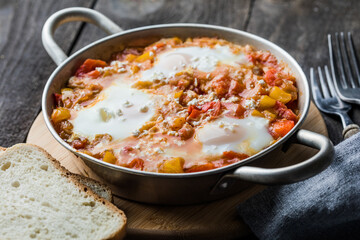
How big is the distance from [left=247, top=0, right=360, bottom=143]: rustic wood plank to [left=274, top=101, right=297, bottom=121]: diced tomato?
4.58ft

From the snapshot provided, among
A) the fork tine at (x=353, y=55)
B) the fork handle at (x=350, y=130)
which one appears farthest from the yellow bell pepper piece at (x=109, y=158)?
the fork tine at (x=353, y=55)

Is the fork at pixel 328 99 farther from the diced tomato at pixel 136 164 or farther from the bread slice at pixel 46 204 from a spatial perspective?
the bread slice at pixel 46 204

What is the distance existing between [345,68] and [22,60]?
10.8 feet

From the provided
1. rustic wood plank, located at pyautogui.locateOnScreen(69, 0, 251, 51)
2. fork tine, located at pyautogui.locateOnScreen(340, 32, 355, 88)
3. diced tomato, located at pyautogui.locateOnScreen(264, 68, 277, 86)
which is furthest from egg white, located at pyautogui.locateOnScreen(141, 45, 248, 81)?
rustic wood plank, located at pyautogui.locateOnScreen(69, 0, 251, 51)

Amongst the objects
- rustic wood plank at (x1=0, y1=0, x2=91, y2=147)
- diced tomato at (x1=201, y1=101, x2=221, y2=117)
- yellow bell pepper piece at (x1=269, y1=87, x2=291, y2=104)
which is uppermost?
yellow bell pepper piece at (x1=269, y1=87, x2=291, y2=104)

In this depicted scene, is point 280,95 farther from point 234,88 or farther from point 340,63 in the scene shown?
point 340,63

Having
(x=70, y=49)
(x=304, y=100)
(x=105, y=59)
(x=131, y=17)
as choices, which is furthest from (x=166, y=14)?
(x=304, y=100)

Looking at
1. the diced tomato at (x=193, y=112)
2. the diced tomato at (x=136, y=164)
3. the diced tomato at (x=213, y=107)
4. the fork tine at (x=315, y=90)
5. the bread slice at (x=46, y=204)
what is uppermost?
the diced tomato at (x=213, y=107)

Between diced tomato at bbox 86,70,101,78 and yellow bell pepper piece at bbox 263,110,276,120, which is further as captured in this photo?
diced tomato at bbox 86,70,101,78

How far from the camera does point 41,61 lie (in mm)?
5215

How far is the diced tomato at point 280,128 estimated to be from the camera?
3.47m

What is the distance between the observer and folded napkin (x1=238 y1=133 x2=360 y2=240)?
10.1 ft

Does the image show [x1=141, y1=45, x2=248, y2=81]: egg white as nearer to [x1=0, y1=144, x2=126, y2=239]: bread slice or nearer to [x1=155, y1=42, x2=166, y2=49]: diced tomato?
[x1=155, y1=42, x2=166, y2=49]: diced tomato

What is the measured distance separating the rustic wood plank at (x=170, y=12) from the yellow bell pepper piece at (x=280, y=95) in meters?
1.98
